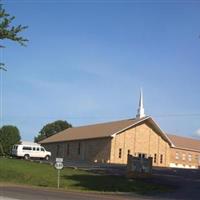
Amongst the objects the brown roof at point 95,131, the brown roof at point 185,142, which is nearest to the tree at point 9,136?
the brown roof at point 95,131

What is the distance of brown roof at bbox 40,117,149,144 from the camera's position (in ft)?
254

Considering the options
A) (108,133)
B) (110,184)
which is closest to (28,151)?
(108,133)

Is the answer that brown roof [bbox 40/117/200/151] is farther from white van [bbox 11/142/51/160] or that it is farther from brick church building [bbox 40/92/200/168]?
white van [bbox 11/142/51/160]

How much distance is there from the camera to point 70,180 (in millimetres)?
40688

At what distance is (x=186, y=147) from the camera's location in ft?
307

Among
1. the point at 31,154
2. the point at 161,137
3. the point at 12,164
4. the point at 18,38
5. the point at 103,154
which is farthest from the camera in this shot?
the point at 161,137

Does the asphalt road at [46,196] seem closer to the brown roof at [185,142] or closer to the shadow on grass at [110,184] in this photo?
the shadow on grass at [110,184]

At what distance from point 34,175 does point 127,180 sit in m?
7.50

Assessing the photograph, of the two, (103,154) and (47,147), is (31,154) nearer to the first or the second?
(103,154)

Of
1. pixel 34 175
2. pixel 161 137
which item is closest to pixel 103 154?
pixel 161 137

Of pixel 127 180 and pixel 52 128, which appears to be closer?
pixel 127 180

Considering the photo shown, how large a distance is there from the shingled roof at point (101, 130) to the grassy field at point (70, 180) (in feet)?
95.3

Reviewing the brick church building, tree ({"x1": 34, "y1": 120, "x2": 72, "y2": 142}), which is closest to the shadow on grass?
the brick church building

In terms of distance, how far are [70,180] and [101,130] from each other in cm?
3961
